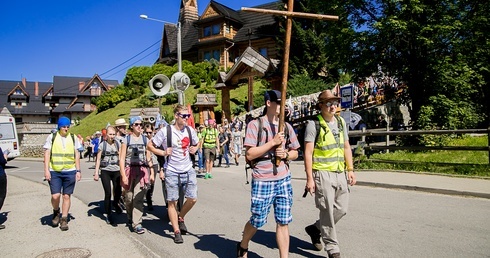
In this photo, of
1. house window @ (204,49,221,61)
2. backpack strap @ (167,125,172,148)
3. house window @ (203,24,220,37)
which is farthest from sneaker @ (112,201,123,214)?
house window @ (203,24,220,37)

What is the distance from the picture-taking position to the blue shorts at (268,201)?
13.5 feet

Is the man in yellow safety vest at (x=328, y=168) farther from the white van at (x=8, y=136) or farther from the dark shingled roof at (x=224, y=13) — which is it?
the dark shingled roof at (x=224, y=13)

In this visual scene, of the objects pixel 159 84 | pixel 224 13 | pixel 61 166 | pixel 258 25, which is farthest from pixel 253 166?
pixel 224 13

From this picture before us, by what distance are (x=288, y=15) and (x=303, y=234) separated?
3.31 m

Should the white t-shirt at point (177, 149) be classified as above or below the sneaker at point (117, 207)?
above

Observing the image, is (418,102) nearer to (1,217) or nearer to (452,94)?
(452,94)

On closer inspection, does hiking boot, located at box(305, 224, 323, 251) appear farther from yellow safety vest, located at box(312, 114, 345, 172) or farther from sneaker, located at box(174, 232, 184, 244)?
sneaker, located at box(174, 232, 184, 244)

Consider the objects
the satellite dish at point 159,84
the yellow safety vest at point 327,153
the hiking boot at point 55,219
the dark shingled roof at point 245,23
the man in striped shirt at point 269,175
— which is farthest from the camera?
the dark shingled roof at point 245,23

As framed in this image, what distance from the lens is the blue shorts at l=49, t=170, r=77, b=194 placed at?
6.56 metres

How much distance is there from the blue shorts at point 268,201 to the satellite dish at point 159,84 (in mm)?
9775

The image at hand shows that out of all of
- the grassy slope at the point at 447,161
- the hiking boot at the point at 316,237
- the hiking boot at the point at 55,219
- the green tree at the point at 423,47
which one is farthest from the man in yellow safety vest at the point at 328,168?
the green tree at the point at 423,47

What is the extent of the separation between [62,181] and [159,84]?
7.30 meters

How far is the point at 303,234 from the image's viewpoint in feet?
18.7

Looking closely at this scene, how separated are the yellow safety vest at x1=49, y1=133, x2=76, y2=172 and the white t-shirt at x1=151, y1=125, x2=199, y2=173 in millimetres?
2068
